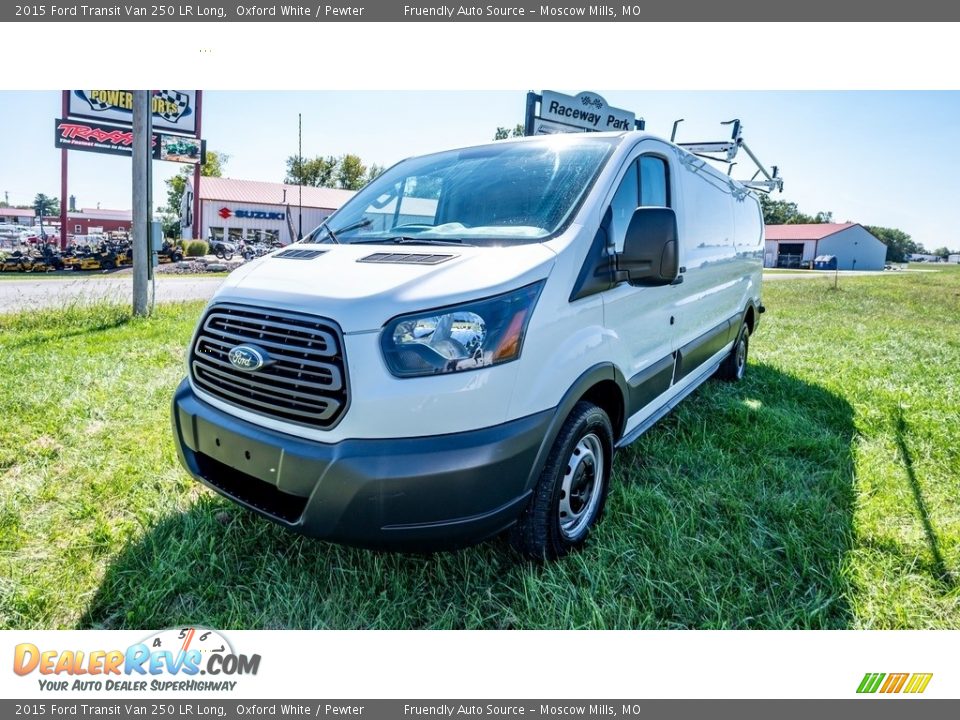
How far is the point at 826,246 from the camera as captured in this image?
55.6 meters

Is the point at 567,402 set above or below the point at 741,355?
above

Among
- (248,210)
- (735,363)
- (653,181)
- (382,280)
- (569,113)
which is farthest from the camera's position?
(248,210)

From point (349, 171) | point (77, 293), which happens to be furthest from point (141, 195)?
point (349, 171)

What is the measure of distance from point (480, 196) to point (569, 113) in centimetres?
917

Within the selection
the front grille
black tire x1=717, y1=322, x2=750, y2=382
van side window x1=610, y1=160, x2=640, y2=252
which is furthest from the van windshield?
black tire x1=717, y1=322, x2=750, y2=382

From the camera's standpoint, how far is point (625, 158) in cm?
291

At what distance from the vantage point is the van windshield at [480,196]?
263cm

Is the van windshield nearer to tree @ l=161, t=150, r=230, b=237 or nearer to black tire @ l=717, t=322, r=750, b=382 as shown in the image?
black tire @ l=717, t=322, r=750, b=382

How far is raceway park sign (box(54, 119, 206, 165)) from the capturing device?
2330cm

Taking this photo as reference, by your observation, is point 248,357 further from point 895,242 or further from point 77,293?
point 895,242

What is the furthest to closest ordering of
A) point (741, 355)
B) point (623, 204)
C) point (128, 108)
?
point (128, 108) → point (741, 355) → point (623, 204)

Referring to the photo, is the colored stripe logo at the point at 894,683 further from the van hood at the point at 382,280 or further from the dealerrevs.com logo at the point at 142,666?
the dealerrevs.com logo at the point at 142,666

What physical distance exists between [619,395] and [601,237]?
80cm

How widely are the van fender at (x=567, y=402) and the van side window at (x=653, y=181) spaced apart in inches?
43.9
